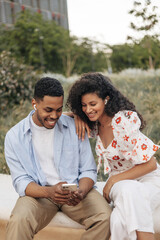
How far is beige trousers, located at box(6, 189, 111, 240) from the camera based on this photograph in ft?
8.02

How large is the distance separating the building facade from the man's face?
23.9 metres

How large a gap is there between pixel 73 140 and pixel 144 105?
3.75 metres

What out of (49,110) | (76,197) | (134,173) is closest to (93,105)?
(49,110)

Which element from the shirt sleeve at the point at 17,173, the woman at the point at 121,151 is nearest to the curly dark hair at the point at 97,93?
the woman at the point at 121,151

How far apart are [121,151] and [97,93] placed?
1.77 ft

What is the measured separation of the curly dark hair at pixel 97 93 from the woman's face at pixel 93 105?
0.12ft

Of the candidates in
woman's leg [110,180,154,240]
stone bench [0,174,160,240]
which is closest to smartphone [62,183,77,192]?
woman's leg [110,180,154,240]

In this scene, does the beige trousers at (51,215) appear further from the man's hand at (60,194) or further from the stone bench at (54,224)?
the man's hand at (60,194)

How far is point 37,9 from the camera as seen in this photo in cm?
3130

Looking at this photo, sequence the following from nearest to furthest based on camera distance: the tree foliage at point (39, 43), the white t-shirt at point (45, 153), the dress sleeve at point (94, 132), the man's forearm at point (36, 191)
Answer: the man's forearm at point (36, 191) < the white t-shirt at point (45, 153) < the dress sleeve at point (94, 132) < the tree foliage at point (39, 43)

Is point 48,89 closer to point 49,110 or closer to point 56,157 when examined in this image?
point 49,110

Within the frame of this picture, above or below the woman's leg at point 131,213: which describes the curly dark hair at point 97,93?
above

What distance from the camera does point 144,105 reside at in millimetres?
6465

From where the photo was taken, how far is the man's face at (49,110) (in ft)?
9.07
